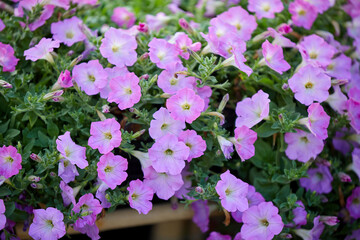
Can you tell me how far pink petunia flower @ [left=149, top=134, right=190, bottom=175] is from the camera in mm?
1074

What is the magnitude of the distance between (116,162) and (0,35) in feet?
2.00

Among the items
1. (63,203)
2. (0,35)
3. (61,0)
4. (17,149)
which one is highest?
(61,0)

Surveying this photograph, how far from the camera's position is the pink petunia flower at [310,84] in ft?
3.88

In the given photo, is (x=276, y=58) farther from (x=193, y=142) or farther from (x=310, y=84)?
(x=193, y=142)

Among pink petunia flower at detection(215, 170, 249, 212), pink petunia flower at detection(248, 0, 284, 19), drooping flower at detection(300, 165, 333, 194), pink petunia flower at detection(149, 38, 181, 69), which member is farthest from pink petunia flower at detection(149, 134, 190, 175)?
pink petunia flower at detection(248, 0, 284, 19)

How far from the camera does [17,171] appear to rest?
1.05 meters

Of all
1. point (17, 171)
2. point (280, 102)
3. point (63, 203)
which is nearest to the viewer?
point (17, 171)

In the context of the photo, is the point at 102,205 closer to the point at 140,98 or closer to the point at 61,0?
the point at 140,98

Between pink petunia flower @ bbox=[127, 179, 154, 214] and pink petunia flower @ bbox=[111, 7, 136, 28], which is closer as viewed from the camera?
pink petunia flower @ bbox=[127, 179, 154, 214]

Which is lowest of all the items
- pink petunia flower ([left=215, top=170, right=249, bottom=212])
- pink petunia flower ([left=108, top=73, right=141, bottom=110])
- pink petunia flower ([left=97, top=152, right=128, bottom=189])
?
pink petunia flower ([left=215, top=170, right=249, bottom=212])

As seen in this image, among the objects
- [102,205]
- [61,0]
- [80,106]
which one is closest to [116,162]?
[102,205]

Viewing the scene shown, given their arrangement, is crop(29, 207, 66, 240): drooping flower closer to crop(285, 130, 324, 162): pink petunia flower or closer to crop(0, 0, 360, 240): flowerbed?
crop(0, 0, 360, 240): flowerbed

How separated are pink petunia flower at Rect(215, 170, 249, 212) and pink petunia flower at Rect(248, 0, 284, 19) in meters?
0.61

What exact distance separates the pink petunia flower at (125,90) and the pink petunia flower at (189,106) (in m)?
0.09
